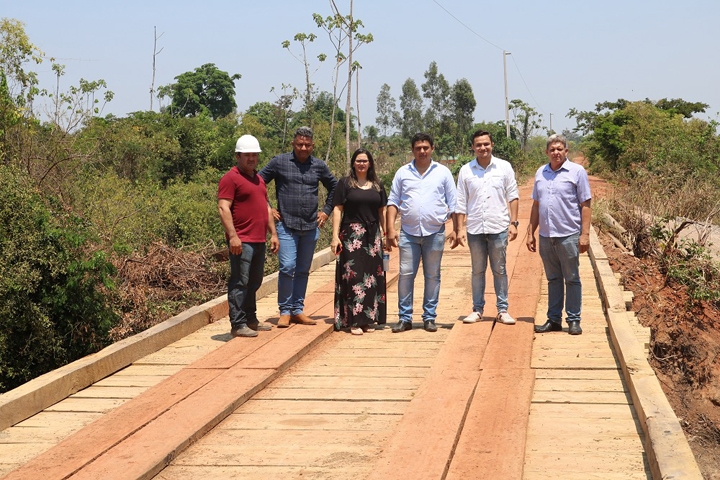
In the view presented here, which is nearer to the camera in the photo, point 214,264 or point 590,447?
point 590,447

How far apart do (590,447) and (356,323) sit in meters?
3.47

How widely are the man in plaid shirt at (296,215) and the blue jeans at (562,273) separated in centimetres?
199

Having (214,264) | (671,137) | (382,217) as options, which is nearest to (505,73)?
(671,137)

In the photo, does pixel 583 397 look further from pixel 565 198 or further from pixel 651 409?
pixel 565 198

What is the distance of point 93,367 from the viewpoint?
6.61 metres

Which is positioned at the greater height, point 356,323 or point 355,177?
point 355,177

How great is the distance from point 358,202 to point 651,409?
11.9 ft

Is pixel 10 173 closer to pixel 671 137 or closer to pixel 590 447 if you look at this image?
pixel 590 447

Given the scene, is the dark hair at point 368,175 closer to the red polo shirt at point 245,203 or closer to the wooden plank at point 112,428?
the red polo shirt at point 245,203

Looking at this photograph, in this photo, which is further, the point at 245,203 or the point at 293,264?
the point at 293,264

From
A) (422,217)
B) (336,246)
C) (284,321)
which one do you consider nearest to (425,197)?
(422,217)

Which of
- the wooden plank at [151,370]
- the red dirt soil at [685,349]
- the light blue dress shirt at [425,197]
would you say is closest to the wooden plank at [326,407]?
the wooden plank at [151,370]

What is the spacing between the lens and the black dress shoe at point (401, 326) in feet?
26.8

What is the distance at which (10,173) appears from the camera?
746cm
